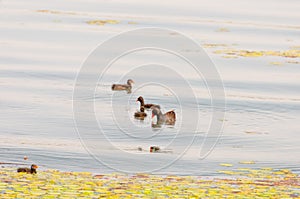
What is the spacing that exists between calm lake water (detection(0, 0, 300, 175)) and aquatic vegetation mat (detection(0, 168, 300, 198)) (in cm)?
82

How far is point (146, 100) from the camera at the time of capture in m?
23.0

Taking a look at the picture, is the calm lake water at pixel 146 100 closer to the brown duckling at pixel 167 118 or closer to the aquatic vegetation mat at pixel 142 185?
the brown duckling at pixel 167 118

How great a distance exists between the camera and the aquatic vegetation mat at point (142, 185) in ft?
43.9

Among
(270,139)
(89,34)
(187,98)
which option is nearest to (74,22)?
(89,34)

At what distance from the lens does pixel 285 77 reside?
2745 centimetres

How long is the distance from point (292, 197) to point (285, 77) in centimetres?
1408

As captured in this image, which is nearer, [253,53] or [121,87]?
[121,87]

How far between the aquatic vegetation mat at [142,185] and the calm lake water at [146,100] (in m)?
0.82

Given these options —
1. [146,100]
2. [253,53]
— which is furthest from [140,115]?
[253,53]

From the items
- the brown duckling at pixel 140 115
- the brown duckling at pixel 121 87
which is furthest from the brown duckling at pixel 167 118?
the brown duckling at pixel 121 87

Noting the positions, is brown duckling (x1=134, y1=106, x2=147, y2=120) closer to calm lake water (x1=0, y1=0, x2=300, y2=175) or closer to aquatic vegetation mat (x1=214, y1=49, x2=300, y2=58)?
calm lake water (x1=0, y1=0, x2=300, y2=175)

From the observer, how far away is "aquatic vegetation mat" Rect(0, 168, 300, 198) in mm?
13367

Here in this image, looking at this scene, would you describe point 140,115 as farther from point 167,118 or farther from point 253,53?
point 253,53

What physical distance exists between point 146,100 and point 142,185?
9007mm
